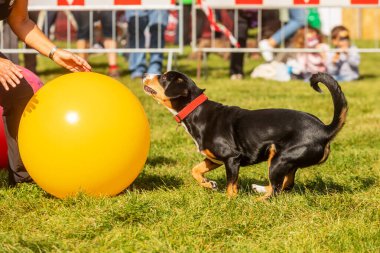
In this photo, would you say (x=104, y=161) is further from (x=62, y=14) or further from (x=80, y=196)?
(x=62, y=14)

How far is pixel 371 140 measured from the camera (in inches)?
289

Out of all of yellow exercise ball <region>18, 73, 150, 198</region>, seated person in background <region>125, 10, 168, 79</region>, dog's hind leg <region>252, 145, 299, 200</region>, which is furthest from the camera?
seated person in background <region>125, 10, 168, 79</region>

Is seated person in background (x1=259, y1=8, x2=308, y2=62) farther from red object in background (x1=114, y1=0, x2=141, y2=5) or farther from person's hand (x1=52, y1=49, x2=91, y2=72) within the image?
person's hand (x1=52, y1=49, x2=91, y2=72)

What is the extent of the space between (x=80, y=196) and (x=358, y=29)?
18339mm

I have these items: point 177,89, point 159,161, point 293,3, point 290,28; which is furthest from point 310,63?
point 177,89

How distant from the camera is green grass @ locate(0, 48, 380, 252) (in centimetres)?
400

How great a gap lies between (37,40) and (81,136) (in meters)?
1.12

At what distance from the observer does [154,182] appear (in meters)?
5.71

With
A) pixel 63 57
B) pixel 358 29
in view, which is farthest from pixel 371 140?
pixel 358 29

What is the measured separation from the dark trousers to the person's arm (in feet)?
0.79

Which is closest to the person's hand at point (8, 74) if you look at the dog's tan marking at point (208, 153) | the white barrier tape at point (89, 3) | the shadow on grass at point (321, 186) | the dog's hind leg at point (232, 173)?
the dog's tan marking at point (208, 153)

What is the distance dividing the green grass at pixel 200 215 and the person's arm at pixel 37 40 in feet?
2.95

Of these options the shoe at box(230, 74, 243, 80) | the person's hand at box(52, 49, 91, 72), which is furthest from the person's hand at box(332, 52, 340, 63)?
the person's hand at box(52, 49, 91, 72)

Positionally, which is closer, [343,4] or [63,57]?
[63,57]
